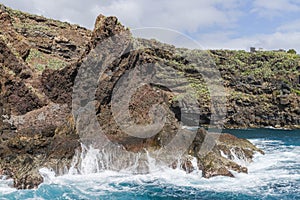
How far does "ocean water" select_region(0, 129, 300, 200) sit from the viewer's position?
19.8 metres

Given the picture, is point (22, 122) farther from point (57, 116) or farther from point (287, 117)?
point (287, 117)

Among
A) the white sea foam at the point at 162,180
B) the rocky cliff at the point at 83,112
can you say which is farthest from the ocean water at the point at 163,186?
the rocky cliff at the point at 83,112

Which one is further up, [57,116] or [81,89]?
[81,89]

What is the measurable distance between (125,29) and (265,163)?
1665 centimetres

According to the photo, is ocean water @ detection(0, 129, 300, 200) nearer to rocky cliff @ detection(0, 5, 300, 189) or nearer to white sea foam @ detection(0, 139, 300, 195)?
white sea foam @ detection(0, 139, 300, 195)

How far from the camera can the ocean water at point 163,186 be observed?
1977 cm

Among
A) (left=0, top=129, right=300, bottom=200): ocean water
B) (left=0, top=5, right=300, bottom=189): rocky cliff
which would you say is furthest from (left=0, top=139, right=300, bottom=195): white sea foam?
(left=0, top=5, right=300, bottom=189): rocky cliff

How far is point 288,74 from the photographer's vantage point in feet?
305

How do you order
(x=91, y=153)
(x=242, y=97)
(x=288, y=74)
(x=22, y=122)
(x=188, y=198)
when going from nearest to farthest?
(x=188, y=198) < (x=91, y=153) < (x=22, y=122) < (x=242, y=97) < (x=288, y=74)

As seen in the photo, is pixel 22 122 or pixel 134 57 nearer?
pixel 22 122

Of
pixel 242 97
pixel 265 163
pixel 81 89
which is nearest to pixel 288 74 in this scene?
pixel 242 97

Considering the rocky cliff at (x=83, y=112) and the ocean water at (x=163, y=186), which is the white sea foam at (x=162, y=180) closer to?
the ocean water at (x=163, y=186)

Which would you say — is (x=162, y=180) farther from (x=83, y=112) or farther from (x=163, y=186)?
(x=83, y=112)

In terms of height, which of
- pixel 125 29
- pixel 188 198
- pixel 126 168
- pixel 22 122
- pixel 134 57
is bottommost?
pixel 188 198
